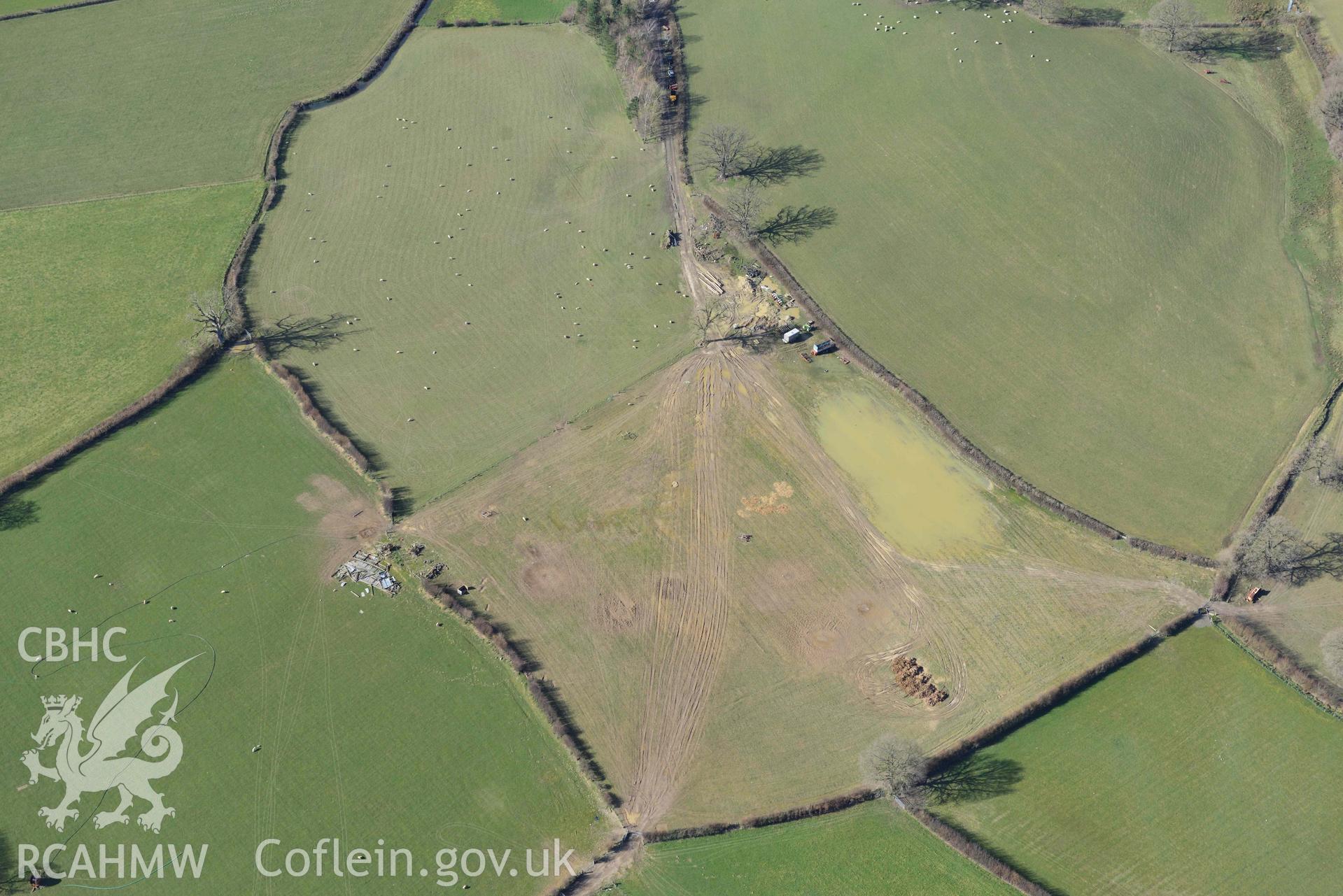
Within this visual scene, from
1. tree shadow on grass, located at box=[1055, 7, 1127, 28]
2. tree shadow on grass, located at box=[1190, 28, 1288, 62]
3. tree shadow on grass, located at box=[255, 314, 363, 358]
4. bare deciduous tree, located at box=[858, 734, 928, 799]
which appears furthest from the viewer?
tree shadow on grass, located at box=[1055, 7, 1127, 28]

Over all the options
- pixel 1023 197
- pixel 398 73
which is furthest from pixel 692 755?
pixel 398 73

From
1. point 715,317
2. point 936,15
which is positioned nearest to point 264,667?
point 715,317

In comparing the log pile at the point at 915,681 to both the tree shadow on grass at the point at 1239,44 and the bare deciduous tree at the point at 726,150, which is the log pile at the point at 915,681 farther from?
the tree shadow on grass at the point at 1239,44

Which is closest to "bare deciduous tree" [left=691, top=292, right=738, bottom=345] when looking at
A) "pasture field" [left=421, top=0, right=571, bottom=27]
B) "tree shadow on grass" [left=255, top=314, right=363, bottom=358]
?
"tree shadow on grass" [left=255, top=314, right=363, bottom=358]

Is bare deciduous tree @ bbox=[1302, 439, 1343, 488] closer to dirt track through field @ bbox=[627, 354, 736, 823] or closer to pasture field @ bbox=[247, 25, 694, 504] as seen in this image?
dirt track through field @ bbox=[627, 354, 736, 823]

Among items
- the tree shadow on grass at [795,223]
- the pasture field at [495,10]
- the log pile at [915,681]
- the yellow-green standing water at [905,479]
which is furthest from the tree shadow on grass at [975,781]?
the pasture field at [495,10]

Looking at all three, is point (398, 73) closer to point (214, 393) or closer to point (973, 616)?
point (214, 393)

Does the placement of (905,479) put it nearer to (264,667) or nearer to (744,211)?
(744,211)
